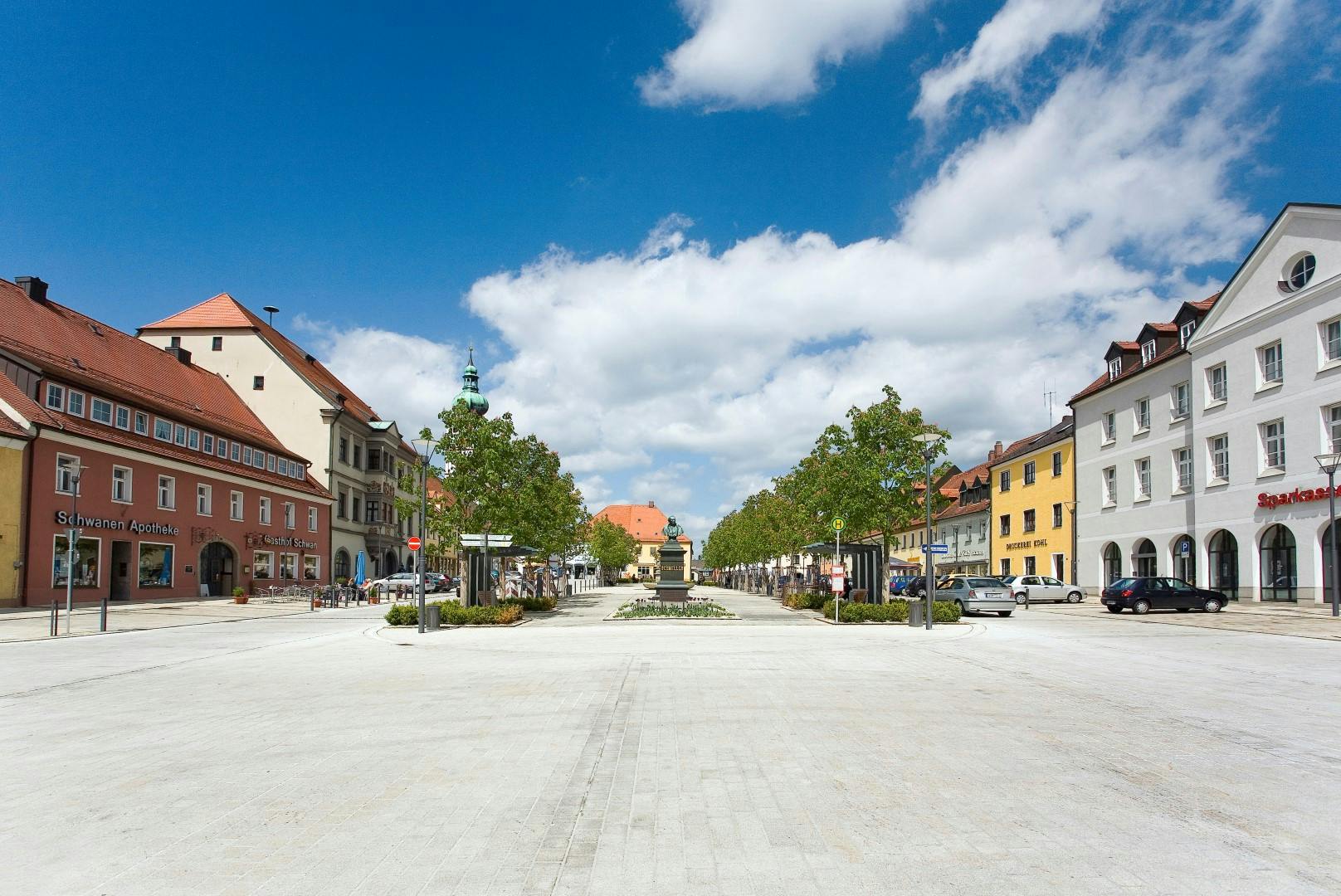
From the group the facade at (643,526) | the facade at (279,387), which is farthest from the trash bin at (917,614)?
the facade at (643,526)

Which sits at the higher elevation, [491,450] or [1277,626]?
[491,450]

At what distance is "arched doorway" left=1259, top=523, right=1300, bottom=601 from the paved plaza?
21.8 meters

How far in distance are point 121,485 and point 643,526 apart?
12631 cm

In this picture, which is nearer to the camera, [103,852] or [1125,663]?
[103,852]

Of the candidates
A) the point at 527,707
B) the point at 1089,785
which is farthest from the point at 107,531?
the point at 1089,785

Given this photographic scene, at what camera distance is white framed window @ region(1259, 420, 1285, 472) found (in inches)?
1366

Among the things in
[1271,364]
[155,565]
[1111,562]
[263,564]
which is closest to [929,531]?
[1271,364]

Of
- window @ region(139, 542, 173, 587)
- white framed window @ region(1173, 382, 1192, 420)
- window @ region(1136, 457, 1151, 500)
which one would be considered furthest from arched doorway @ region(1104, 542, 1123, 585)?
window @ region(139, 542, 173, 587)

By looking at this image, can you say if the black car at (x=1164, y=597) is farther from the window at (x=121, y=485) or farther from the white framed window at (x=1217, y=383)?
the window at (x=121, y=485)

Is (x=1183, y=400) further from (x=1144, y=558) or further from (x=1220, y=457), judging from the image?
(x=1144, y=558)

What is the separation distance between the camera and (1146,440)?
44312mm

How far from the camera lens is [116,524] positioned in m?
37.4

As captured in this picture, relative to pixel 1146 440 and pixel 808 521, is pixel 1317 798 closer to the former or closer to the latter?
pixel 808 521

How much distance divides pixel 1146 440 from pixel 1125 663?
104 ft
